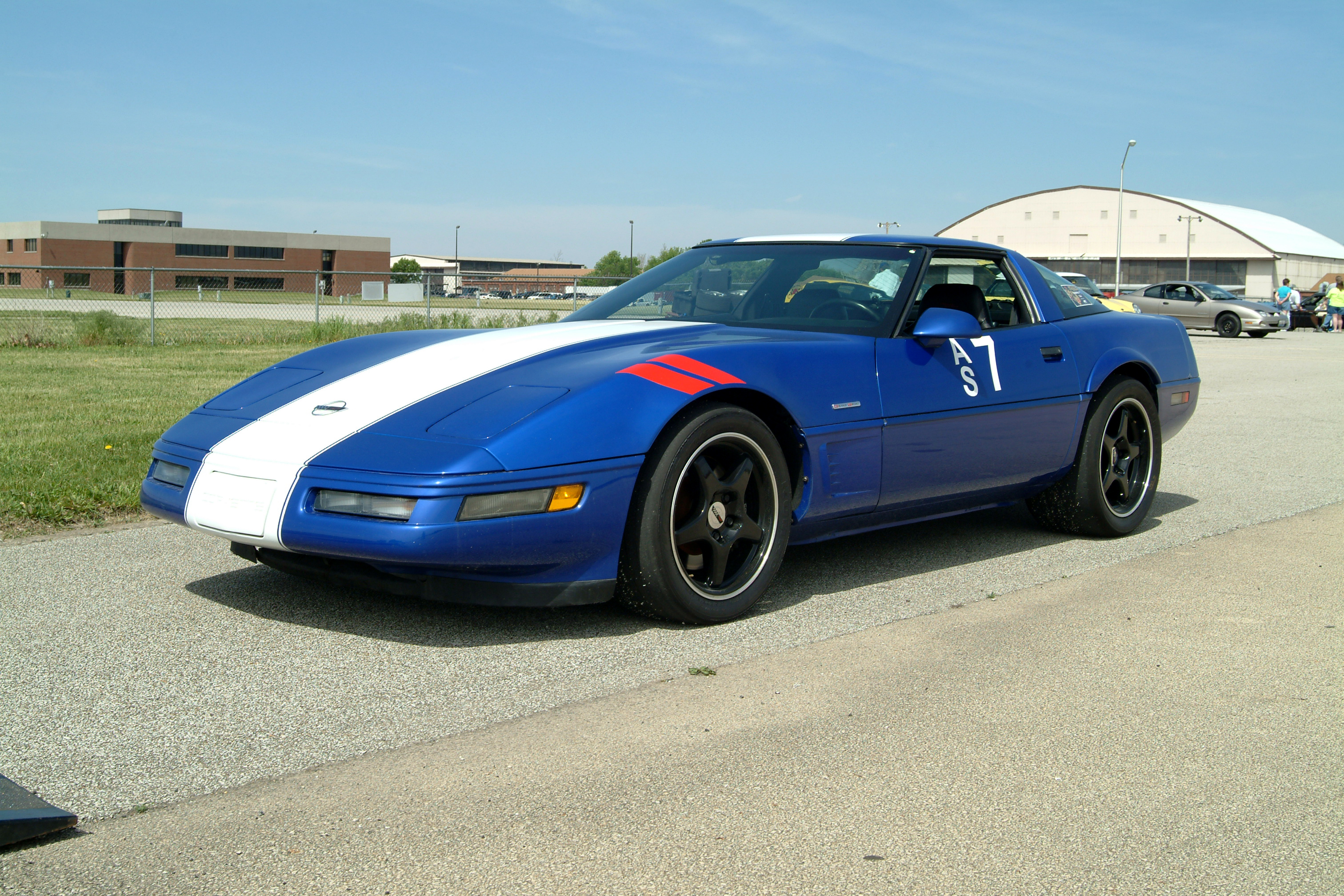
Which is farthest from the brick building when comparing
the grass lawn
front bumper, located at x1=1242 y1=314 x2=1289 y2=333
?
the grass lawn

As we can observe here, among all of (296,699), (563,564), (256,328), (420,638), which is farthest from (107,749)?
(256,328)

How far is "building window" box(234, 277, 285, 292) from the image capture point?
68750 millimetres

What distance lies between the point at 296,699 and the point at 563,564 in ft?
2.76

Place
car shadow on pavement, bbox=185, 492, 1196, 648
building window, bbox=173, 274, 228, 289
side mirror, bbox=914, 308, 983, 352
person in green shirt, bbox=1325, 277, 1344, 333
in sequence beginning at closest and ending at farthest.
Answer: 1. car shadow on pavement, bbox=185, 492, 1196, 648
2. side mirror, bbox=914, 308, 983, 352
3. person in green shirt, bbox=1325, 277, 1344, 333
4. building window, bbox=173, 274, 228, 289

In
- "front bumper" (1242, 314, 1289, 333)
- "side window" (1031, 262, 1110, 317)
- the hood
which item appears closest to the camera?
"side window" (1031, 262, 1110, 317)

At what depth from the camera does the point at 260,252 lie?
7831 cm

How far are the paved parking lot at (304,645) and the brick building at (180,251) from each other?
65.5 meters

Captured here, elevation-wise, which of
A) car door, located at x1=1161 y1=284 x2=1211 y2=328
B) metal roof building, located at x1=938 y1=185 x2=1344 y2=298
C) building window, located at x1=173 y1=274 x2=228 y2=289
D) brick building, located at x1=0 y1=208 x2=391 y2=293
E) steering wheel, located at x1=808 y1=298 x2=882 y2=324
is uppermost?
metal roof building, located at x1=938 y1=185 x2=1344 y2=298

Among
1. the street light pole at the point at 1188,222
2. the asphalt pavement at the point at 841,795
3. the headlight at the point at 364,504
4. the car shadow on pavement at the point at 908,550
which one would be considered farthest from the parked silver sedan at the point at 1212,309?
the street light pole at the point at 1188,222

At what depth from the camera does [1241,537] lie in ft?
18.2

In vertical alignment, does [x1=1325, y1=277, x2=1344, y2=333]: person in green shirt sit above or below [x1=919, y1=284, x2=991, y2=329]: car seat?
above

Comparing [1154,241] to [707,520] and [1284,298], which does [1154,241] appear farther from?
[707,520]

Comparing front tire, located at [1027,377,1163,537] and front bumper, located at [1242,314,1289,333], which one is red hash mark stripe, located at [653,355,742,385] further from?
front bumper, located at [1242,314,1289,333]

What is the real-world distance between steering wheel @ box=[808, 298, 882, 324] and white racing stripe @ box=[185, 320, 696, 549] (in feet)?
3.01
